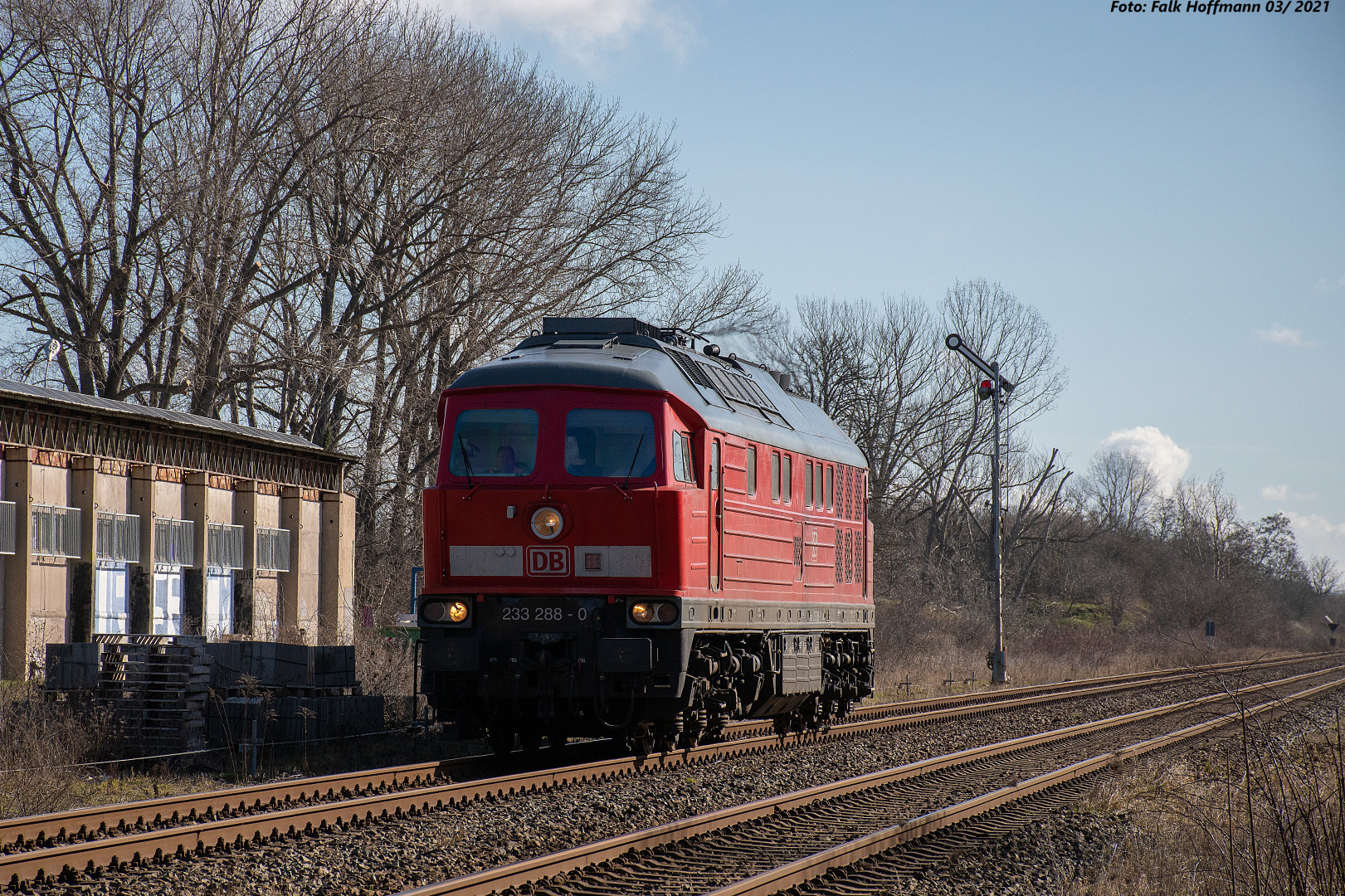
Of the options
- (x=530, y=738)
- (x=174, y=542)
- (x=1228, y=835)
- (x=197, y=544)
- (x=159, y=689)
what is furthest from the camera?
(x=197, y=544)

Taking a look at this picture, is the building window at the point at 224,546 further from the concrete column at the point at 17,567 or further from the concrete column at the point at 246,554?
the concrete column at the point at 17,567

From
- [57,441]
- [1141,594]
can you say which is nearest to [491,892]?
[57,441]

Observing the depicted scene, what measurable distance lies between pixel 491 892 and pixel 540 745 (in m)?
7.08

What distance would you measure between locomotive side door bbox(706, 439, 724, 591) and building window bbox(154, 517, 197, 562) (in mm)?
14204

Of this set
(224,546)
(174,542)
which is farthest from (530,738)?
(224,546)

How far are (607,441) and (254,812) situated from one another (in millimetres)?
4623

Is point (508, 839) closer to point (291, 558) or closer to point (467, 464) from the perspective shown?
point (467, 464)

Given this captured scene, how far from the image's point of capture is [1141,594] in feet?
234

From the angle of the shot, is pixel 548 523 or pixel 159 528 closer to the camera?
pixel 548 523

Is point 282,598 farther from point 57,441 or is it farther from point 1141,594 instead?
point 1141,594

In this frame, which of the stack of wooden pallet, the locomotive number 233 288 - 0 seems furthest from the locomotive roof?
the stack of wooden pallet

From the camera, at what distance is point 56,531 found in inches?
834

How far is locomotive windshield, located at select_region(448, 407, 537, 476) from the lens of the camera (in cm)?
1220

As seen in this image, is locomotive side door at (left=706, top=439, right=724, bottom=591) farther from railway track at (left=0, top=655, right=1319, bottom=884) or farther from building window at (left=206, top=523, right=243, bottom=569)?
building window at (left=206, top=523, right=243, bottom=569)
